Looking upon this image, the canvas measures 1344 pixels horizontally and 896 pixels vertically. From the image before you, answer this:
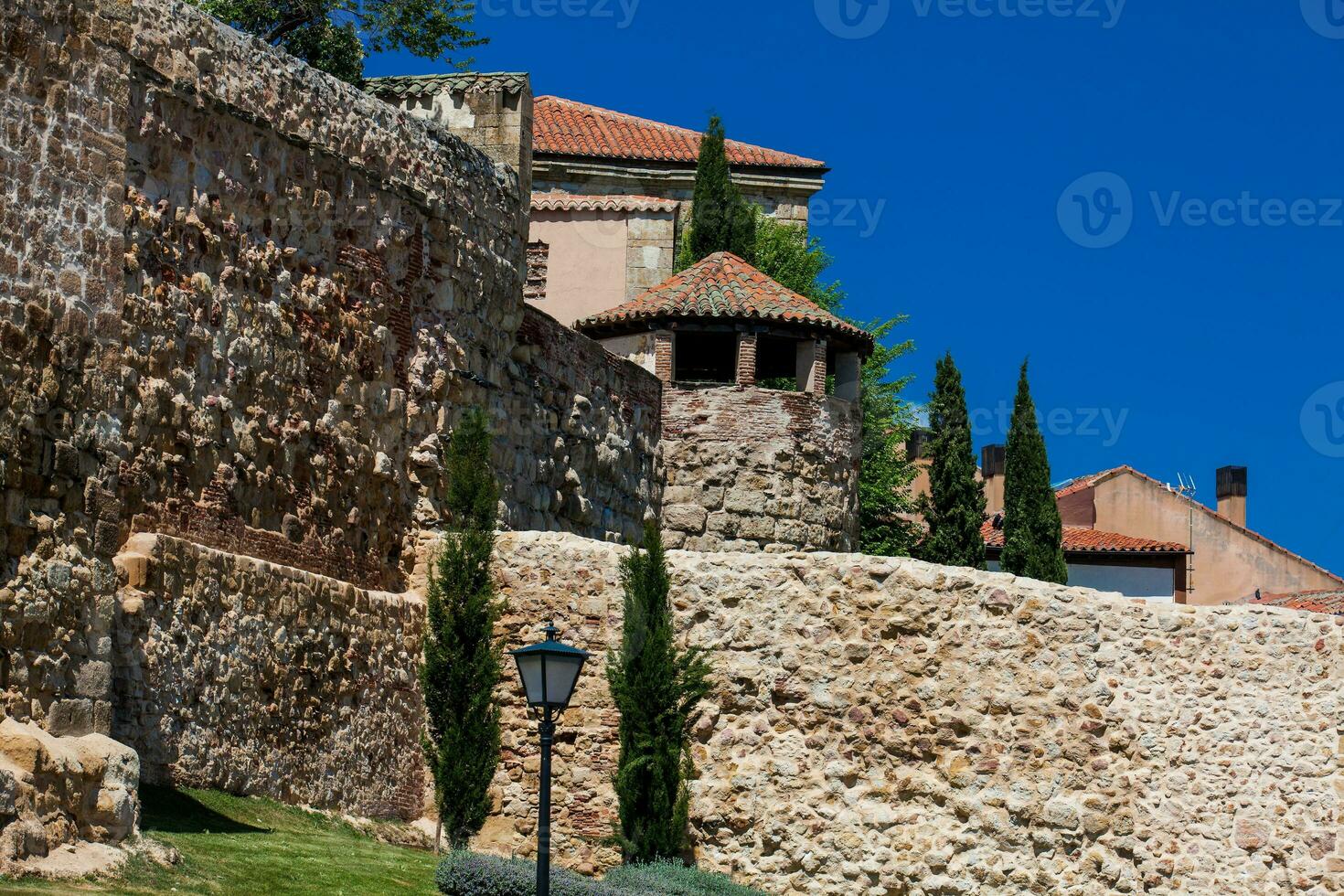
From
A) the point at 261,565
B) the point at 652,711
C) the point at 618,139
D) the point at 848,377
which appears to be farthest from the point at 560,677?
the point at 618,139

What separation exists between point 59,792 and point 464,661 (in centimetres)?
660

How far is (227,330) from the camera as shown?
58.7ft

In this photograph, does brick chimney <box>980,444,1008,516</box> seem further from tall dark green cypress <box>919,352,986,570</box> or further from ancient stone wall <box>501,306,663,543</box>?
ancient stone wall <box>501,306,663,543</box>

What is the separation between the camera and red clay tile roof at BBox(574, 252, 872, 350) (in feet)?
93.9

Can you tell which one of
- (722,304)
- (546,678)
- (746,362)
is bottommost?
(546,678)

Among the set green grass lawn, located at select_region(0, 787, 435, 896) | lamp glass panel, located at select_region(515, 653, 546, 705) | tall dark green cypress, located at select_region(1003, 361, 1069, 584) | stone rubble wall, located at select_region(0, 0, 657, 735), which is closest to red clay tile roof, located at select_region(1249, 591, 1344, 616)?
tall dark green cypress, located at select_region(1003, 361, 1069, 584)

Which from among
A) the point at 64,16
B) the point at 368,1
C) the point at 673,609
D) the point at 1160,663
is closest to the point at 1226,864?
the point at 1160,663

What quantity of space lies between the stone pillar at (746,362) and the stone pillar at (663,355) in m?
1.03

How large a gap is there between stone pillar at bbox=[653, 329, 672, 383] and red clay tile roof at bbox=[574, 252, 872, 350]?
254 mm

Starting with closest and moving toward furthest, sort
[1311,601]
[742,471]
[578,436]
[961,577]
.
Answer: [961,577] → [578,436] → [742,471] → [1311,601]

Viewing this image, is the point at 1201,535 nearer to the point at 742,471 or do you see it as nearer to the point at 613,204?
the point at 613,204

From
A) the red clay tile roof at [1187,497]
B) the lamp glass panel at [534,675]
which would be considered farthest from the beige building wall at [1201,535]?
the lamp glass panel at [534,675]

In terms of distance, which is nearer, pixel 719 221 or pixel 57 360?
pixel 57 360

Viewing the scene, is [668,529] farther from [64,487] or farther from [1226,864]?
[64,487]
